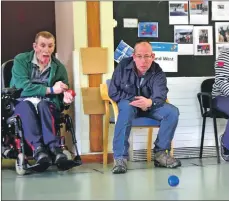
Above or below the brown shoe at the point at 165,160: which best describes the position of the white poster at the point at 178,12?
above

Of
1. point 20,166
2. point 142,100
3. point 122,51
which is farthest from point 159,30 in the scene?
point 20,166

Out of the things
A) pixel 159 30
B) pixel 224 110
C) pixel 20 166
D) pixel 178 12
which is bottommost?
pixel 20 166

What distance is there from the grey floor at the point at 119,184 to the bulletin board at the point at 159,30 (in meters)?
0.96

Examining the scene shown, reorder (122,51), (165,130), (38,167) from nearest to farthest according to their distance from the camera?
(38,167) < (165,130) < (122,51)

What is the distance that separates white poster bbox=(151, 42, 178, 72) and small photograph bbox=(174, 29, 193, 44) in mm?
54

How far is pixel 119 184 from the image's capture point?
2703 mm

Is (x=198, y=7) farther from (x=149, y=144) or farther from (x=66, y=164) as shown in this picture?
(x=66, y=164)

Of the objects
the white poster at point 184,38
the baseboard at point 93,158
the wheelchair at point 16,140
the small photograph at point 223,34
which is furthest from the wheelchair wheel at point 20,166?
the small photograph at point 223,34

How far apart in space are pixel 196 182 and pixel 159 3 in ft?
5.76

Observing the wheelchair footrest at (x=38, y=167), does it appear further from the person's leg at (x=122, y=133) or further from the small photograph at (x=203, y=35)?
the small photograph at (x=203, y=35)

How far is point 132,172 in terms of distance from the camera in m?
3.16

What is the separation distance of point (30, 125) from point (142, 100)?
795mm

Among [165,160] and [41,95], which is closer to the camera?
[41,95]

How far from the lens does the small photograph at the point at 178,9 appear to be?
396 cm
